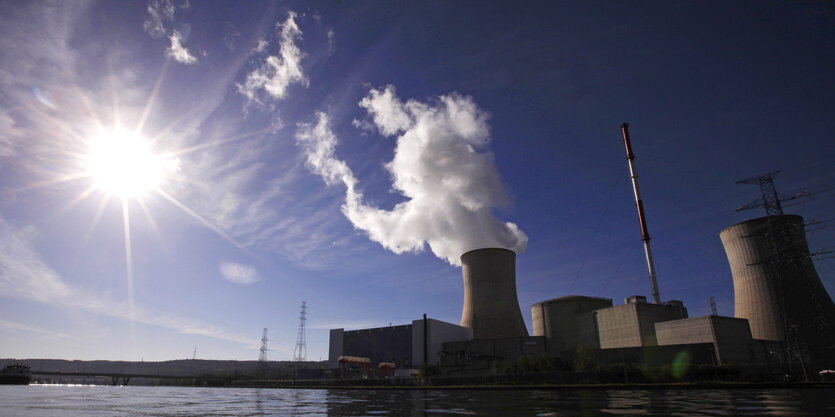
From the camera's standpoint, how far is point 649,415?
34.6ft

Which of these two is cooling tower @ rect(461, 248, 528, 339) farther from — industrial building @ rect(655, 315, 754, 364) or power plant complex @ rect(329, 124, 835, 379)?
industrial building @ rect(655, 315, 754, 364)

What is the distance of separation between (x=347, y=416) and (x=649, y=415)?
7.90 meters

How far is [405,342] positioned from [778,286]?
138ft

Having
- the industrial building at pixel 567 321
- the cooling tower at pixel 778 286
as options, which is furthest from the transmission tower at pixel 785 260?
the industrial building at pixel 567 321

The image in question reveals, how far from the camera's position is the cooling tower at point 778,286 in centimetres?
4141

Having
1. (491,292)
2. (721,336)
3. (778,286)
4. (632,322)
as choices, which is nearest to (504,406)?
(491,292)

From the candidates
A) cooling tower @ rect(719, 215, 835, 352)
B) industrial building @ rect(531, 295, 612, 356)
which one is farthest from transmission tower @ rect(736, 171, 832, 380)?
Result: industrial building @ rect(531, 295, 612, 356)

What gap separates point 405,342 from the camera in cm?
6056

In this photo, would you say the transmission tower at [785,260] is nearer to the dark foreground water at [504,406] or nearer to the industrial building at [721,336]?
the industrial building at [721,336]

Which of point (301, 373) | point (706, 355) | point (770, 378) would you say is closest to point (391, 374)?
point (301, 373)

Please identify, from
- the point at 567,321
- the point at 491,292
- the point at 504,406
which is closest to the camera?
the point at 504,406

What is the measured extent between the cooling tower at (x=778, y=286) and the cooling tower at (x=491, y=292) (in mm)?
22143

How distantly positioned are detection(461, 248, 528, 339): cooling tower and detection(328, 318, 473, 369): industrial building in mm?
6101

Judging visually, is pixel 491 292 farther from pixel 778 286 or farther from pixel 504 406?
pixel 504 406
